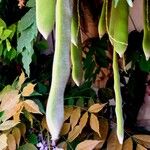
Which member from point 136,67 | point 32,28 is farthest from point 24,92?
point 136,67

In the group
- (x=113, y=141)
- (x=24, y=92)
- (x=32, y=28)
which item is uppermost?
(x=32, y=28)

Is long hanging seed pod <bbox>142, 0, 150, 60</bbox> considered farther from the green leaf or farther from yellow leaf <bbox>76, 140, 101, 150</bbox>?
the green leaf

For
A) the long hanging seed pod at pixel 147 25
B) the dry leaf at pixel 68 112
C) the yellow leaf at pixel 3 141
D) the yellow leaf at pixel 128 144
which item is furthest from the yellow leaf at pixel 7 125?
the long hanging seed pod at pixel 147 25

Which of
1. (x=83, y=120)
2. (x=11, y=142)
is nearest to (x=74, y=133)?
(x=83, y=120)

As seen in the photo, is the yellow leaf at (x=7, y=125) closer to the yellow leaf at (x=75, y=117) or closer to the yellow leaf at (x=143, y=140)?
the yellow leaf at (x=75, y=117)

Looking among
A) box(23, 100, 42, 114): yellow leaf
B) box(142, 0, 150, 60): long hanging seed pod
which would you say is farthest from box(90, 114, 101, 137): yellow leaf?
box(142, 0, 150, 60): long hanging seed pod

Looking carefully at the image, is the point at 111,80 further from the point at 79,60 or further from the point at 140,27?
the point at 79,60
